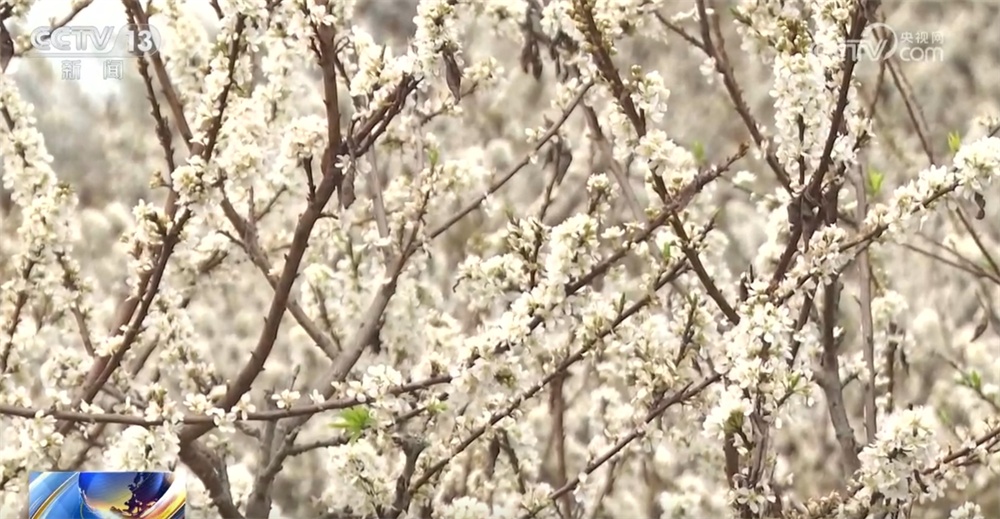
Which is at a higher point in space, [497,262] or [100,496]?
[497,262]

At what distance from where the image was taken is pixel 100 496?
923 millimetres

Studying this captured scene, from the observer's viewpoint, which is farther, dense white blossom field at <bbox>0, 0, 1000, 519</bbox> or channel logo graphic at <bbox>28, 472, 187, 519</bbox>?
channel logo graphic at <bbox>28, 472, 187, 519</bbox>

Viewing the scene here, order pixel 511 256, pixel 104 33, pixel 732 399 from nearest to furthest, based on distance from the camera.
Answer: pixel 732 399 < pixel 511 256 < pixel 104 33

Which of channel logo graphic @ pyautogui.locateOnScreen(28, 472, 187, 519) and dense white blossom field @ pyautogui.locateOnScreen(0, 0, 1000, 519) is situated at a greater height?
dense white blossom field @ pyautogui.locateOnScreen(0, 0, 1000, 519)

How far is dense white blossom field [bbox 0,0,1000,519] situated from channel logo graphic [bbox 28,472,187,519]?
1.0 inches

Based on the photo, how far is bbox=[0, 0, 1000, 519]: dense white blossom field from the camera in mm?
810

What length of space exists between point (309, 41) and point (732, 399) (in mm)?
468

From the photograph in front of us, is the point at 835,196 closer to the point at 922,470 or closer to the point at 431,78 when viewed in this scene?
the point at 922,470

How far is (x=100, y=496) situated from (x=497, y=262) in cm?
45

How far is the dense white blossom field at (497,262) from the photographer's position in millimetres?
810

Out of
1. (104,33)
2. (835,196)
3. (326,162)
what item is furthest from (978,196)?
(104,33)

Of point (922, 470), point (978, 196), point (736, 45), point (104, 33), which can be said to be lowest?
point (922, 470)

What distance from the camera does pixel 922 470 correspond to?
81 centimetres

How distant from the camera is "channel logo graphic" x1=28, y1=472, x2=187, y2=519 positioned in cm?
91
